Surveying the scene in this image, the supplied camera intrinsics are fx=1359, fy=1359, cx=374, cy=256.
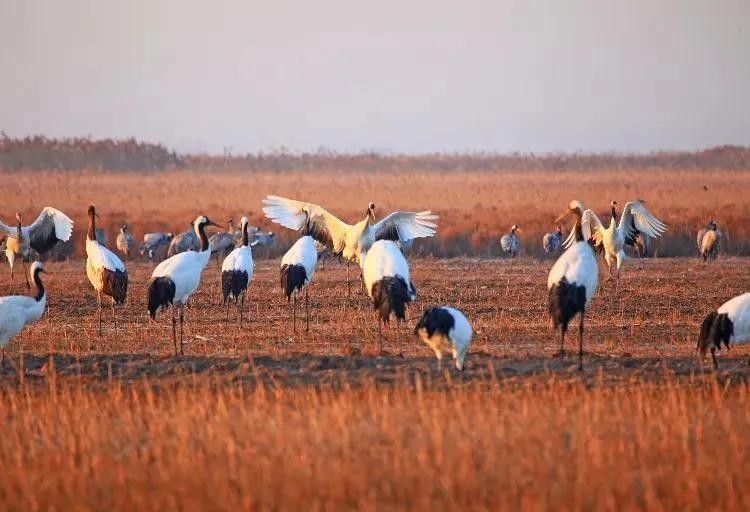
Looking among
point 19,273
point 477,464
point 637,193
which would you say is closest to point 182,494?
point 477,464

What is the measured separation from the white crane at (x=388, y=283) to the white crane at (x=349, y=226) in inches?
117

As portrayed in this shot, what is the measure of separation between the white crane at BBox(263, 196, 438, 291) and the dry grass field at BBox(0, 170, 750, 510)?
90 centimetres

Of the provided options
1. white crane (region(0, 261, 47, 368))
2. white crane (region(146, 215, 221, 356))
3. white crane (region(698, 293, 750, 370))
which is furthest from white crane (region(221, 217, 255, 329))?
white crane (region(698, 293, 750, 370))

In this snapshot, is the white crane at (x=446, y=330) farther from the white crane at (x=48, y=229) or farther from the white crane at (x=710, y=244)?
the white crane at (x=710, y=244)

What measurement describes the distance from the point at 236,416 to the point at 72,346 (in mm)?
5250

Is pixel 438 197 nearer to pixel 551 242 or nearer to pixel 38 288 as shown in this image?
pixel 551 242

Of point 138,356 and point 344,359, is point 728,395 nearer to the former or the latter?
point 344,359

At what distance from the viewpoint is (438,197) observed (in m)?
51.5

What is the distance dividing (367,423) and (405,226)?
27.2 ft

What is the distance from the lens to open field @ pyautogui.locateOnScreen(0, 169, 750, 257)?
2966 cm

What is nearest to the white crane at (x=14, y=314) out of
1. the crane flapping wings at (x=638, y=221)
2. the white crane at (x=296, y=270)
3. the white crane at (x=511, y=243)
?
the white crane at (x=296, y=270)

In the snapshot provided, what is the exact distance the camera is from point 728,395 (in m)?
10.5

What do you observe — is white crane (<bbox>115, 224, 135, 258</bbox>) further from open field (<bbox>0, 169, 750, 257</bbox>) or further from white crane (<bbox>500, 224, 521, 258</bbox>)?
white crane (<bbox>500, 224, 521, 258</bbox>)

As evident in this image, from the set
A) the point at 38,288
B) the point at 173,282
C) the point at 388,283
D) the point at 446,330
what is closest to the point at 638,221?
the point at 388,283
